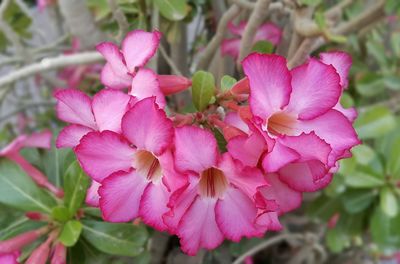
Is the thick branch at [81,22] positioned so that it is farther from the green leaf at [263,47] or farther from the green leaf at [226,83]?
the green leaf at [226,83]

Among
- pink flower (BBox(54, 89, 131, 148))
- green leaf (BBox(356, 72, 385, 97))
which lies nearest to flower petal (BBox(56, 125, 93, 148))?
pink flower (BBox(54, 89, 131, 148))

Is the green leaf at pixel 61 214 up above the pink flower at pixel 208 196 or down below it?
below

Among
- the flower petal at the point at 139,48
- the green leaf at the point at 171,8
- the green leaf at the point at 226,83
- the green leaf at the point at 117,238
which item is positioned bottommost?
the green leaf at the point at 117,238

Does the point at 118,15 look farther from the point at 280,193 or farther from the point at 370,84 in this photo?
the point at 370,84

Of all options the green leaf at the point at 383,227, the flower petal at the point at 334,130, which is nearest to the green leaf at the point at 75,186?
the flower petal at the point at 334,130

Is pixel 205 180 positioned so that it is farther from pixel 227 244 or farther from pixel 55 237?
pixel 227 244
